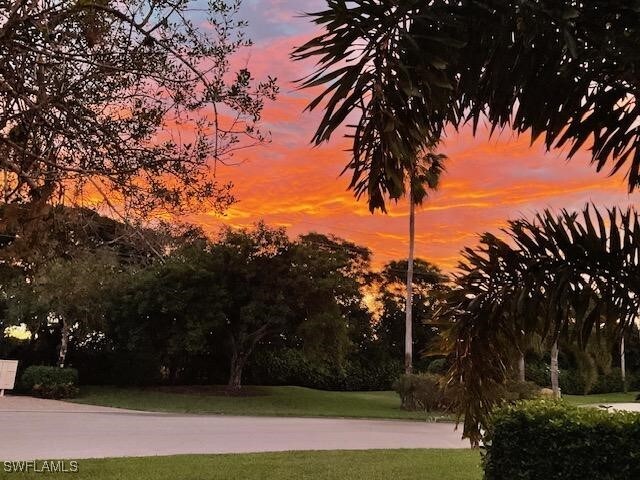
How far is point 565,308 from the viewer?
4.28 m

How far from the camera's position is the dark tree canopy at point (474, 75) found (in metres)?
3.16

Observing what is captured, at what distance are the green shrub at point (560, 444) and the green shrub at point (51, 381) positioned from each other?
1909 cm

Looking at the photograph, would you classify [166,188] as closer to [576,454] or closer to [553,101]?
[553,101]

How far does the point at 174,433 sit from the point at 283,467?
4.97 m

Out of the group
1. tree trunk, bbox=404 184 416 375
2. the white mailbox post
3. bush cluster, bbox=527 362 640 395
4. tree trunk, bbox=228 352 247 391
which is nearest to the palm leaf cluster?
tree trunk, bbox=404 184 416 375

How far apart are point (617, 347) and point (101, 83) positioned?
4837mm

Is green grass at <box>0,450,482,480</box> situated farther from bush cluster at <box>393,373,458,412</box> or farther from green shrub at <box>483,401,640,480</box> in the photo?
bush cluster at <box>393,373,458,412</box>

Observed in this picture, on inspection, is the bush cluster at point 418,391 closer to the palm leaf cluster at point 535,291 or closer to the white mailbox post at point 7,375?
the white mailbox post at point 7,375

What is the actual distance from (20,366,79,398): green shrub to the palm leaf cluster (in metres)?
19.7

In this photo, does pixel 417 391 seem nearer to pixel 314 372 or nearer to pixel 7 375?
pixel 314 372

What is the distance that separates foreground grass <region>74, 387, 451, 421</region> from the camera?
18.9 m

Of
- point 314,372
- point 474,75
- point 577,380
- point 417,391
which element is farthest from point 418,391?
point 577,380

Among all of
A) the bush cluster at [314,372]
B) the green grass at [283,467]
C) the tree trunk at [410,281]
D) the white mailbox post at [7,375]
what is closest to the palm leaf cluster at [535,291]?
the green grass at [283,467]

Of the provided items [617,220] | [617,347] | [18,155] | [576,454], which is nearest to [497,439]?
[576,454]
